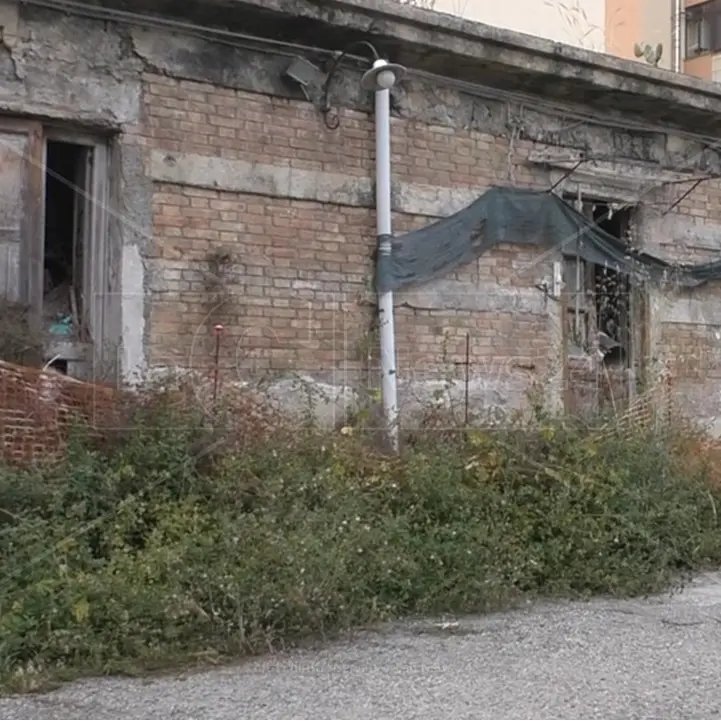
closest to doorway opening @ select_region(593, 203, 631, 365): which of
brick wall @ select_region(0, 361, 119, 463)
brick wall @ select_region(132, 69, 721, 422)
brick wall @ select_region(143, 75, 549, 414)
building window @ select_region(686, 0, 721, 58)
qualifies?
brick wall @ select_region(132, 69, 721, 422)

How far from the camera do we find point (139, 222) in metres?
7.67

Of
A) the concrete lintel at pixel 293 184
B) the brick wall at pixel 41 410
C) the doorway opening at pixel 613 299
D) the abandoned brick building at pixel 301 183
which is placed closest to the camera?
the brick wall at pixel 41 410

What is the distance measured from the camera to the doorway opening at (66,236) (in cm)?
773

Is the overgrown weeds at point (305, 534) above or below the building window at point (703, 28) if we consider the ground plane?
below

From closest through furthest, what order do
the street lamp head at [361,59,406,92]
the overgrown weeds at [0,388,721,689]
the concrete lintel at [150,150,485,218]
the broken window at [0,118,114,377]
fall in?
the overgrown weeds at [0,388,721,689] < the broken window at [0,118,114,377] < the concrete lintel at [150,150,485,218] < the street lamp head at [361,59,406,92]

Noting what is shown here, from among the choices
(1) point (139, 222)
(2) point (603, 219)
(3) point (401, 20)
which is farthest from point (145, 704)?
(2) point (603, 219)

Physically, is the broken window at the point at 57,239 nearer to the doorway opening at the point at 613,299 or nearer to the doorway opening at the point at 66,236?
the doorway opening at the point at 66,236

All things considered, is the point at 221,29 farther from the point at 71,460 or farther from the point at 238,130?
the point at 71,460

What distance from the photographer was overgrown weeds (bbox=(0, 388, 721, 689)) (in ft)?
16.5

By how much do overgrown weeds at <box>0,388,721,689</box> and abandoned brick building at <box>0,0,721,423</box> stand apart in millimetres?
1245

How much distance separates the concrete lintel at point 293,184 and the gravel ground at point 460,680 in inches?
153

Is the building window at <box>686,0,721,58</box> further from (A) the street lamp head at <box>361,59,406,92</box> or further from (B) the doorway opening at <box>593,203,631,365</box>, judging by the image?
(A) the street lamp head at <box>361,59,406,92</box>

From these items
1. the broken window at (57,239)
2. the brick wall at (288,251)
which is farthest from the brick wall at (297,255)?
the broken window at (57,239)

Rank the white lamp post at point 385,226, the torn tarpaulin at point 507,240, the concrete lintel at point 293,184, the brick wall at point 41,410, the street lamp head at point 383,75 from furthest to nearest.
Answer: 1. the torn tarpaulin at point 507,240
2. the white lamp post at point 385,226
3. the street lamp head at point 383,75
4. the concrete lintel at point 293,184
5. the brick wall at point 41,410
